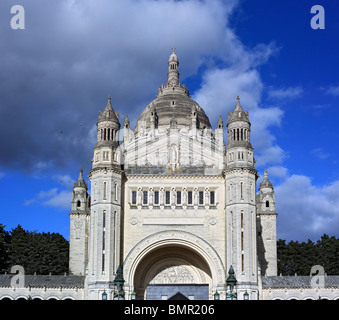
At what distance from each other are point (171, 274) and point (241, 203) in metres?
10.7

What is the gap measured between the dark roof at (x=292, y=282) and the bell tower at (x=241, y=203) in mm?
2714

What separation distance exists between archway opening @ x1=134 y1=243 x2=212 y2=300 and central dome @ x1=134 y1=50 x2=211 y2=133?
23564 millimetres

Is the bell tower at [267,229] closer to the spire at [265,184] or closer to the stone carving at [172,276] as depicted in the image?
the spire at [265,184]

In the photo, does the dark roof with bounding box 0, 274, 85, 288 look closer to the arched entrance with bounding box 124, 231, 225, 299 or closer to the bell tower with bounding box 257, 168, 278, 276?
the arched entrance with bounding box 124, 231, 225, 299

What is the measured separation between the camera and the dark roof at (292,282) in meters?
53.9

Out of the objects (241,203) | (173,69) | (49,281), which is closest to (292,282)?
(241,203)

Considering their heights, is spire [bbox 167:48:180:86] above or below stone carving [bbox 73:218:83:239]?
above

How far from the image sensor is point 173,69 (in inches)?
3595

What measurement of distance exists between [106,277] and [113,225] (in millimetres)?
4957

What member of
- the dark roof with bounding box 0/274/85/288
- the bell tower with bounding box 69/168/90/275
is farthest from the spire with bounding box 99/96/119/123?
the dark roof with bounding box 0/274/85/288

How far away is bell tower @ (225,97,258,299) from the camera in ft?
171

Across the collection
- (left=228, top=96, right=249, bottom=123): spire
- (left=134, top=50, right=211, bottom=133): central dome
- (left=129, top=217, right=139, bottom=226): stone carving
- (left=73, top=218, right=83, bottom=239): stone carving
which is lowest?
(left=129, top=217, right=139, bottom=226): stone carving
